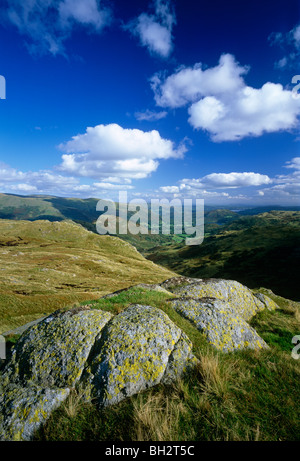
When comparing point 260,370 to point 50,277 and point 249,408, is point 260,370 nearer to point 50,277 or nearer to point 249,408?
point 249,408

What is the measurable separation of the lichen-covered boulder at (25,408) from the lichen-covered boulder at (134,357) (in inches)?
38.1

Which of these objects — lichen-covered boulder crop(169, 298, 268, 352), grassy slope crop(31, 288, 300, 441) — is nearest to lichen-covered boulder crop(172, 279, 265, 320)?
lichen-covered boulder crop(169, 298, 268, 352)

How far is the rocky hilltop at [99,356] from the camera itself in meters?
5.80

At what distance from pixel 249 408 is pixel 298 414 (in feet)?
3.65

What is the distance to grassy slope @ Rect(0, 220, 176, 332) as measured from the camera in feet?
102

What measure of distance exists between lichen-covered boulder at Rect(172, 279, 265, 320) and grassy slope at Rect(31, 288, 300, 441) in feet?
24.9

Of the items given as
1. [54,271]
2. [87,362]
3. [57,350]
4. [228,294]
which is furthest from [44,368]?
[54,271]

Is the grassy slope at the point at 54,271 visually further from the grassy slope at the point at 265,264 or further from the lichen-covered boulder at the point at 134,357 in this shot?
the grassy slope at the point at 265,264

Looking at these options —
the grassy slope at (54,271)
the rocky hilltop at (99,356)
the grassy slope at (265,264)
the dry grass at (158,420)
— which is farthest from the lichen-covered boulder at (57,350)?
the grassy slope at (265,264)

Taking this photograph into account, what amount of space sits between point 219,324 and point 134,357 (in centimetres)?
438

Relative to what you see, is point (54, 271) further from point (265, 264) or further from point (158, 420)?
point (265, 264)

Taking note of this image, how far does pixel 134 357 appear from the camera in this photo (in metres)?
6.71

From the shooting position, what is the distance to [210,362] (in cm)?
595
